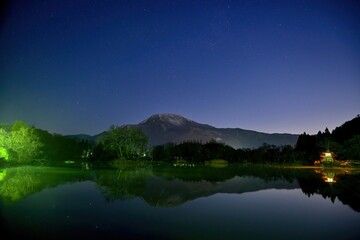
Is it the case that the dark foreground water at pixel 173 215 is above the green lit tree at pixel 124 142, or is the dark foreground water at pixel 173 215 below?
below

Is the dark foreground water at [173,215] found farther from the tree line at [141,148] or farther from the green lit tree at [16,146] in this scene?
the tree line at [141,148]

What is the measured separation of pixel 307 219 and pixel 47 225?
1000 centimetres

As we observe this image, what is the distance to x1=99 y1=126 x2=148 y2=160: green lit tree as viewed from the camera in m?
73.1

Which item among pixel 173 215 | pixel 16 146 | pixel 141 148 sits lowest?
pixel 173 215

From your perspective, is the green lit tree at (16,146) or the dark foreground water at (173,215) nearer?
the dark foreground water at (173,215)

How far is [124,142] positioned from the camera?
74.0 metres

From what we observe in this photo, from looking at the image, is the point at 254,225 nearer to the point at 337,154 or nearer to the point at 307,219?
the point at 307,219

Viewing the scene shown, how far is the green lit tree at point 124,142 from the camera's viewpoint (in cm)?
7306

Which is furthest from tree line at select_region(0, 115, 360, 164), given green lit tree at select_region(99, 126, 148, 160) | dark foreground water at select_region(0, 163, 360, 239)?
dark foreground water at select_region(0, 163, 360, 239)

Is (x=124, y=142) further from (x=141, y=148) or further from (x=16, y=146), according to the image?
(x=16, y=146)

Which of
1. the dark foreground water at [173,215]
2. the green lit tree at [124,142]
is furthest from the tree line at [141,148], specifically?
the dark foreground water at [173,215]

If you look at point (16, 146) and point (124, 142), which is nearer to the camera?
point (16, 146)

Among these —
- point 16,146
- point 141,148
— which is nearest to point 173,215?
point 16,146

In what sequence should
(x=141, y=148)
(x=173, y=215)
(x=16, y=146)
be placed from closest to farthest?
(x=173, y=215) → (x=16, y=146) → (x=141, y=148)
